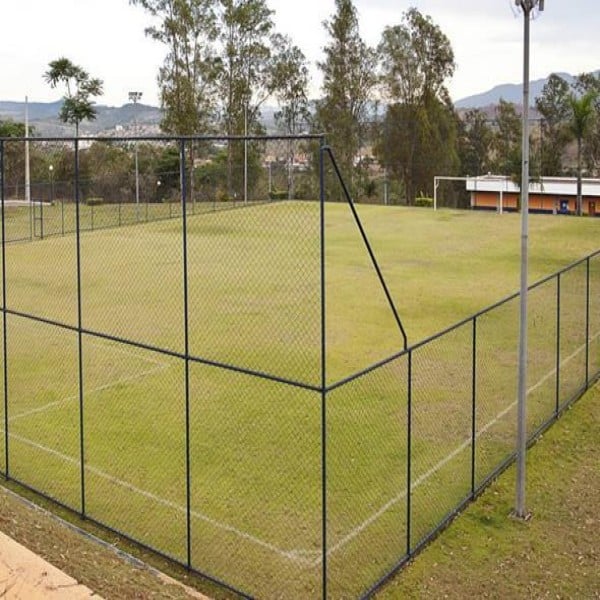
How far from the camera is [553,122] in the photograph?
6531cm

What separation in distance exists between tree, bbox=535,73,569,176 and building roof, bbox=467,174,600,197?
927cm

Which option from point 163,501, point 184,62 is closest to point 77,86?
point 184,62

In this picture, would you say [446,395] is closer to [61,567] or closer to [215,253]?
[61,567]

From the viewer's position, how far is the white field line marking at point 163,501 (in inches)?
366

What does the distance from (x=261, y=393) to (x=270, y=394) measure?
0.56 ft

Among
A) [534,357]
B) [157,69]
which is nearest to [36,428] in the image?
[534,357]

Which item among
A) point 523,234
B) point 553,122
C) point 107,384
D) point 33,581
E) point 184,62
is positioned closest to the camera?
point 33,581

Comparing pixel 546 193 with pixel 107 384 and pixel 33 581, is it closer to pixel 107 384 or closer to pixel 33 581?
pixel 107 384

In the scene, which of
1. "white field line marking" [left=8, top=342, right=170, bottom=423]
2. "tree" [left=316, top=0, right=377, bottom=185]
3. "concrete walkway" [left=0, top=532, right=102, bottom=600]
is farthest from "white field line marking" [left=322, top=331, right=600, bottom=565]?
"tree" [left=316, top=0, right=377, bottom=185]

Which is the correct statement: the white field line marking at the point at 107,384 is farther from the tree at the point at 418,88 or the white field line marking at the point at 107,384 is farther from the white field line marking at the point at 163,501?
the tree at the point at 418,88

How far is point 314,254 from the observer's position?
27562mm

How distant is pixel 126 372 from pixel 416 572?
8639mm

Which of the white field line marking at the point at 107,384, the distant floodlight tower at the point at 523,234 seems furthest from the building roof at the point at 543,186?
the distant floodlight tower at the point at 523,234

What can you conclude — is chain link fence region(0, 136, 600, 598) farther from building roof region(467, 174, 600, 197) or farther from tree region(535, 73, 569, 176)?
tree region(535, 73, 569, 176)
